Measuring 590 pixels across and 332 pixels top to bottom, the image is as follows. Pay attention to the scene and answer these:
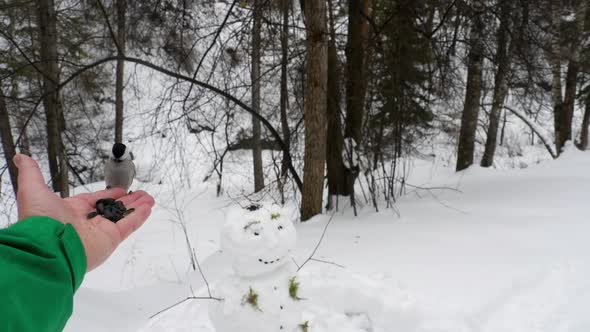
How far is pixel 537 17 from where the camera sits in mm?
4293

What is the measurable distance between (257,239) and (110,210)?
70 centimetres

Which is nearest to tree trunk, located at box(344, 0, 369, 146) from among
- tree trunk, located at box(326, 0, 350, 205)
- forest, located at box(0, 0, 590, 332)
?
forest, located at box(0, 0, 590, 332)

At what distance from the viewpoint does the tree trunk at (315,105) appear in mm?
3844

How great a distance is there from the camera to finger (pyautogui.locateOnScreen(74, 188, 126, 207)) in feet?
6.20

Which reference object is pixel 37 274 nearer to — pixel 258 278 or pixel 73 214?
pixel 73 214

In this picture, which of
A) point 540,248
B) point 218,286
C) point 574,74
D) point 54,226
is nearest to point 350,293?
point 218,286

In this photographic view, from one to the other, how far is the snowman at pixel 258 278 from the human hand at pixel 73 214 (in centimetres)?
49

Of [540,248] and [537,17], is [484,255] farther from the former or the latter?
[537,17]

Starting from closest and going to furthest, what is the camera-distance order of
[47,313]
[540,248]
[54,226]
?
[47,313], [54,226], [540,248]

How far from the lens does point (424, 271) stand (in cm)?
289

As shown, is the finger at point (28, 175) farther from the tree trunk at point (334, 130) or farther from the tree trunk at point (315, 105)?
the tree trunk at point (334, 130)

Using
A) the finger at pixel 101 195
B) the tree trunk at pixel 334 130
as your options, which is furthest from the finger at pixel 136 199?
the tree trunk at pixel 334 130

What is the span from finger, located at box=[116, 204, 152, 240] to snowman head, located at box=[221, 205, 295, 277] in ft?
1.31

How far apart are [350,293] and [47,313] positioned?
6.89 ft
